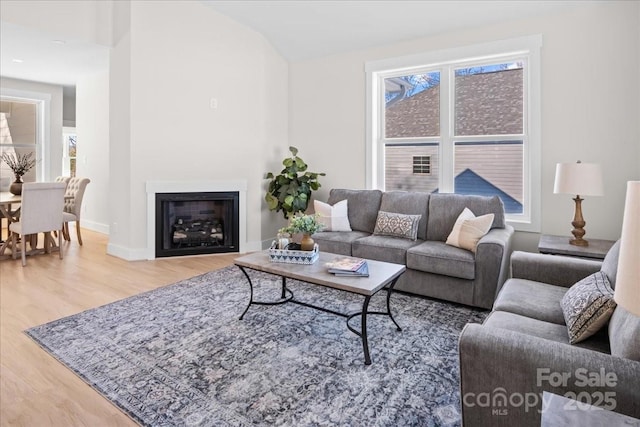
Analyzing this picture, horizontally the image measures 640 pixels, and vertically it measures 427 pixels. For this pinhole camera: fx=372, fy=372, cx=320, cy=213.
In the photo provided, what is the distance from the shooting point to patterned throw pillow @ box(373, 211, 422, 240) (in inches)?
152

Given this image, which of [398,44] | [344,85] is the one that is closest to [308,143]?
[344,85]

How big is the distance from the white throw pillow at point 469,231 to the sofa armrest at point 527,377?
2.00 meters

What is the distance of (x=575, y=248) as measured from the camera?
3.13m

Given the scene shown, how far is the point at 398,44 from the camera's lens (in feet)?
15.2

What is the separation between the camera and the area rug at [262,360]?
1826 mm

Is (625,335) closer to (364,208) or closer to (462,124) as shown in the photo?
(364,208)

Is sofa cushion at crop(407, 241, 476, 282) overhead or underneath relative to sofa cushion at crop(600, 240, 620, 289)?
underneath

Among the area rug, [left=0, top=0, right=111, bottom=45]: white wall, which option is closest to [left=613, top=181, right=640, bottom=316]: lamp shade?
the area rug

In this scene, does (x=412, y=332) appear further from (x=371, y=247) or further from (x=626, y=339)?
(x=626, y=339)

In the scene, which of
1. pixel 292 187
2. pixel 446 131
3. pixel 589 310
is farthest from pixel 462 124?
pixel 589 310

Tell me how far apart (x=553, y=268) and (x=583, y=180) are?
3.65 feet

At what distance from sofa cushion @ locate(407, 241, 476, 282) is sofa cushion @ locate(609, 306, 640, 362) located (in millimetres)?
1562

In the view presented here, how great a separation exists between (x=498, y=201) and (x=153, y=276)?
3.73 m

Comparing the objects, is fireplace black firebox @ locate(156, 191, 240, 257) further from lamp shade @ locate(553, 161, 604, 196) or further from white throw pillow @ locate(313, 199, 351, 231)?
lamp shade @ locate(553, 161, 604, 196)
